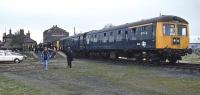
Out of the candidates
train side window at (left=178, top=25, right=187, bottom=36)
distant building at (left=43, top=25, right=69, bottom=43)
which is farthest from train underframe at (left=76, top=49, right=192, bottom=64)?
distant building at (left=43, top=25, right=69, bottom=43)

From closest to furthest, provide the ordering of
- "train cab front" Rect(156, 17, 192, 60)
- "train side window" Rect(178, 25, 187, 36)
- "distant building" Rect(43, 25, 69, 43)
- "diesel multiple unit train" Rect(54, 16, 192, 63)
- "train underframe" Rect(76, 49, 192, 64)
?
1. "train cab front" Rect(156, 17, 192, 60)
2. "diesel multiple unit train" Rect(54, 16, 192, 63)
3. "train underframe" Rect(76, 49, 192, 64)
4. "train side window" Rect(178, 25, 187, 36)
5. "distant building" Rect(43, 25, 69, 43)

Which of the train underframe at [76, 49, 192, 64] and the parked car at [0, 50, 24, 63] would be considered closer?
the train underframe at [76, 49, 192, 64]

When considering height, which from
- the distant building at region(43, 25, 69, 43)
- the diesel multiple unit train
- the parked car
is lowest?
the parked car

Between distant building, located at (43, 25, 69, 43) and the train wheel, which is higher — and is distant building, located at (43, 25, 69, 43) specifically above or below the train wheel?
above

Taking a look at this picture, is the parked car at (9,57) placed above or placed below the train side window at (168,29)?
below

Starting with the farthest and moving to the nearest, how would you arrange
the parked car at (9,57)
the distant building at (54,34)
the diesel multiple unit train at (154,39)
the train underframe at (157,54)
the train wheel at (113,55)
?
the distant building at (54,34) → the parked car at (9,57) → the train wheel at (113,55) → the train underframe at (157,54) → the diesel multiple unit train at (154,39)

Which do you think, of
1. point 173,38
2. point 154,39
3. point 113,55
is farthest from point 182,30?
point 113,55

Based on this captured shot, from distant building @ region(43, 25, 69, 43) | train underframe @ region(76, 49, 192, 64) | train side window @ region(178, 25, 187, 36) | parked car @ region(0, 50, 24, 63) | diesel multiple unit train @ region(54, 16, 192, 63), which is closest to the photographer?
diesel multiple unit train @ region(54, 16, 192, 63)

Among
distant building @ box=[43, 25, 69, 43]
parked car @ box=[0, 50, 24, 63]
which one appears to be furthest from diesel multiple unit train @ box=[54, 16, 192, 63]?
distant building @ box=[43, 25, 69, 43]

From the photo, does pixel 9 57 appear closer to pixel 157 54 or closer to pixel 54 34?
pixel 157 54

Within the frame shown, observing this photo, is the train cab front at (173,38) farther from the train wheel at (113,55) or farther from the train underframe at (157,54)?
the train wheel at (113,55)

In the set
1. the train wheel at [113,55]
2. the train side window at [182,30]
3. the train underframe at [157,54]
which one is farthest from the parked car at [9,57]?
the train side window at [182,30]

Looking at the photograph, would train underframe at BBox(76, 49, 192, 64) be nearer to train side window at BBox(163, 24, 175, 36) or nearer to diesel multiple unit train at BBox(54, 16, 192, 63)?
diesel multiple unit train at BBox(54, 16, 192, 63)

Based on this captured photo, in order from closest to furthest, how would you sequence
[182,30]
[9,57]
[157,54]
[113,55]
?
[157,54] → [182,30] → [113,55] → [9,57]
